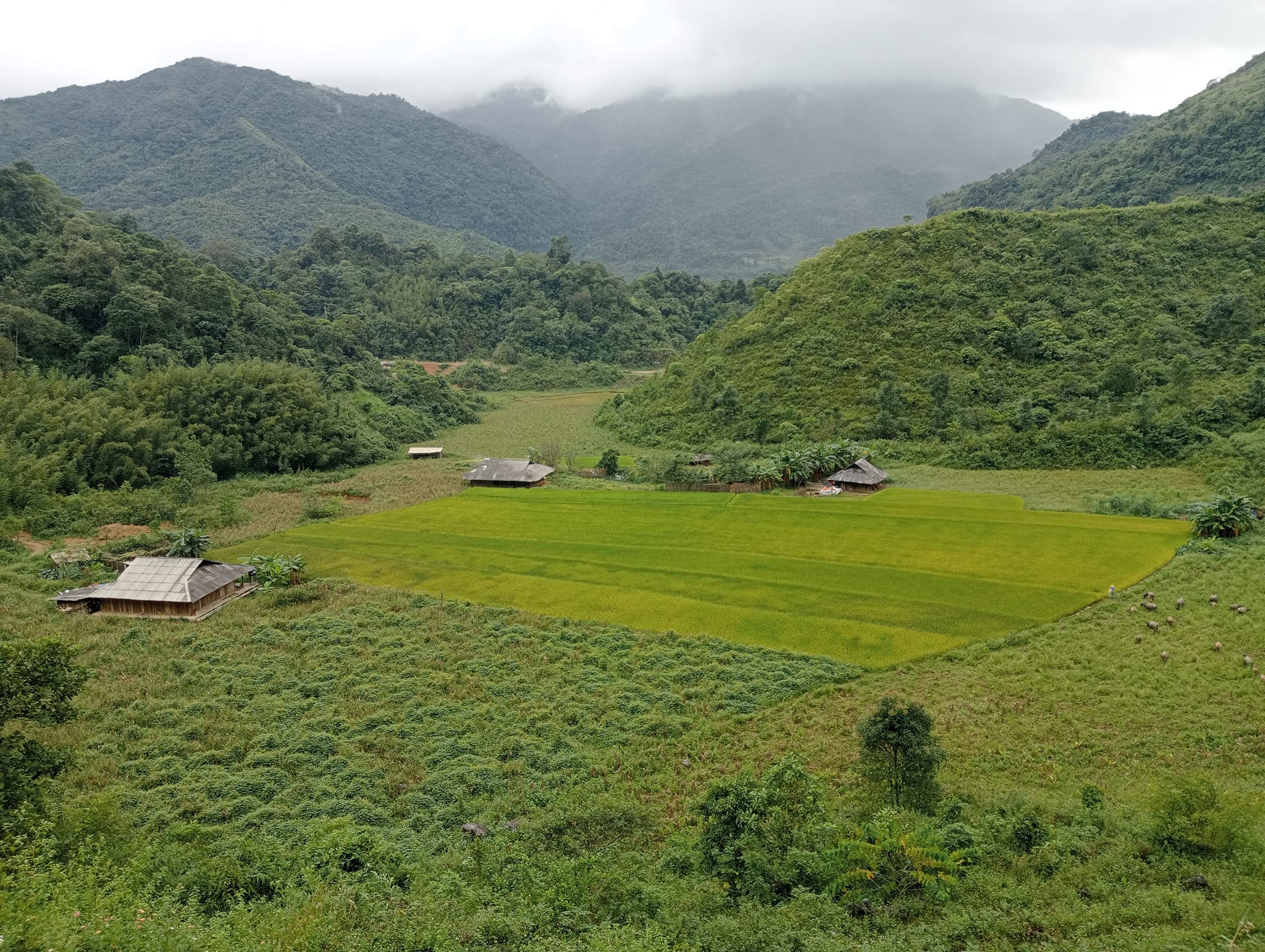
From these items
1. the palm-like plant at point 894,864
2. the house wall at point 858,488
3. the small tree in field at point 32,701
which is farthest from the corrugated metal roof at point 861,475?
the small tree in field at point 32,701

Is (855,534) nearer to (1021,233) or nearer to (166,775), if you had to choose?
(166,775)

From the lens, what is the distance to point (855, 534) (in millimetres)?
34094

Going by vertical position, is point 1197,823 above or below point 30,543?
above

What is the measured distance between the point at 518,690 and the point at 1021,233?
5930 cm

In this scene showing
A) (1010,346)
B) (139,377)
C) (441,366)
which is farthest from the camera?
(441,366)

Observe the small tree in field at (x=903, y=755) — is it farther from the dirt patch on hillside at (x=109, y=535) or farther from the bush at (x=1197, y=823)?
the dirt patch on hillside at (x=109, y=535)

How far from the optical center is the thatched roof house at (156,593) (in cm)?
2727

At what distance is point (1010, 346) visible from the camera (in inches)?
2136

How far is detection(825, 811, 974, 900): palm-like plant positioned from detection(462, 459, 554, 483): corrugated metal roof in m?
36.5

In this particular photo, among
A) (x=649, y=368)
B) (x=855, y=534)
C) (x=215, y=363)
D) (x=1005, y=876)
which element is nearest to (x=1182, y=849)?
(x=1005, y=876)

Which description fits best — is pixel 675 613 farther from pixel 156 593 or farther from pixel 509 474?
pixel 509 474

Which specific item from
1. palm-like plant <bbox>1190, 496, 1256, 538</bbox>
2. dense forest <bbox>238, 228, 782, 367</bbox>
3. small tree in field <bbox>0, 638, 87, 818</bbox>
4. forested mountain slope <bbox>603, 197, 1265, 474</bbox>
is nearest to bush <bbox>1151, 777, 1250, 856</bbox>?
small tree in field <bbox>0, 638, 87, 818</bbox>

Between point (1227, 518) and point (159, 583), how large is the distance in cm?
4049

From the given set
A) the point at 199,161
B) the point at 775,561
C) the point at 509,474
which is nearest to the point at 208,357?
the point at 509,474
